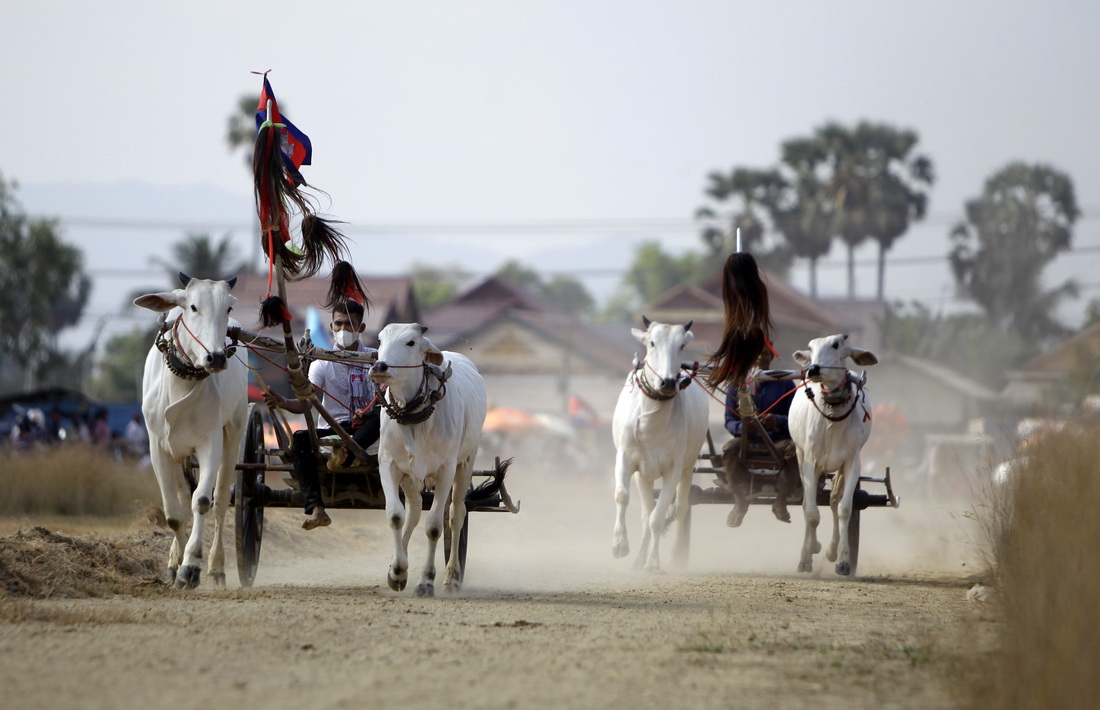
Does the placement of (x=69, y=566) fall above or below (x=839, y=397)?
below

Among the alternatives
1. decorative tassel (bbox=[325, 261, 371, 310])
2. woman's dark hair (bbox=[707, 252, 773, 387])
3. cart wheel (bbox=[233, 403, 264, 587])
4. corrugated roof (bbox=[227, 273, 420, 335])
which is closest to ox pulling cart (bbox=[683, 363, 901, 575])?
woman's dark hair (bbox=[707, 252, 773, 387])

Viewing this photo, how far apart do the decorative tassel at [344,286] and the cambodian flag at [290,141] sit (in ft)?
2.68

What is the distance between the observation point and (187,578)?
30.0 feet

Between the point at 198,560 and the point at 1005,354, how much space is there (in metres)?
56.2

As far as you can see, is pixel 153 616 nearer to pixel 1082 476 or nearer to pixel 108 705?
pixel 108 705

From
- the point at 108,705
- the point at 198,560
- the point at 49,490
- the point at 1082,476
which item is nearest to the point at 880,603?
the point at 1082,476

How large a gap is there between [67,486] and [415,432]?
35.9ft

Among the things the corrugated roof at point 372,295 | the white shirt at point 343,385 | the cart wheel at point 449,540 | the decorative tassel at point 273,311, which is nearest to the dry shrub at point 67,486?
the white shirt at point 343,385

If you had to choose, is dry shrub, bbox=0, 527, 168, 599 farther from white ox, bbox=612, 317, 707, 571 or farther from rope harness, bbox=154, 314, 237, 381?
white ox, bbox=612, 317, 707, 571

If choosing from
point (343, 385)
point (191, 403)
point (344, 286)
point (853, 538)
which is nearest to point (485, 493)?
point (343, 385)

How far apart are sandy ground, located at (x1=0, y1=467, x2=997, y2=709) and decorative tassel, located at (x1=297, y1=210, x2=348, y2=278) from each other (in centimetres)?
243

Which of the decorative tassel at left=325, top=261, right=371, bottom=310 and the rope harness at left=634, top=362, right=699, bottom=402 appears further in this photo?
the rope harness at left=634, top=362, right=699, bottom=402

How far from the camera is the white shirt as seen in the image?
10.5 meters

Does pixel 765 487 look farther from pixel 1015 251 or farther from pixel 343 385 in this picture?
pixel 1015 251
